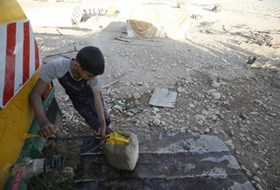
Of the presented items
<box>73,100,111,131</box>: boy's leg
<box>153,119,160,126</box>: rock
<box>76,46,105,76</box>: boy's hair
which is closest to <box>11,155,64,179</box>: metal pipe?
<box>76,46,105,76</box>: boy's hair

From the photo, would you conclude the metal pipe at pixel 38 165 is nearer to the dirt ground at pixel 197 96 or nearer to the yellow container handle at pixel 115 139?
the yellow container handle at pixel 115 139

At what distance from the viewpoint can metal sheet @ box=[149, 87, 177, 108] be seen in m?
3.88

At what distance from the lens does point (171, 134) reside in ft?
9.94

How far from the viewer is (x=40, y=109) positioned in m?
2.00

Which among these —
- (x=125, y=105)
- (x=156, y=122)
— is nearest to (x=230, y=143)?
(x=156, y=122)

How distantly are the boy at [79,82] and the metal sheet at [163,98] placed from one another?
4.61 ft

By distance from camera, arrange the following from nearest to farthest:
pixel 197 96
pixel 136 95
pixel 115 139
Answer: pixel 115 139 → pixel 136 95 → pixel 197 96

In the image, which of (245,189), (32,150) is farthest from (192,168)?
(32,150)

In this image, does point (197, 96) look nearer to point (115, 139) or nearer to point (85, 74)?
point (115, 139)

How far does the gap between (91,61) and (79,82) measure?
425 millimetres

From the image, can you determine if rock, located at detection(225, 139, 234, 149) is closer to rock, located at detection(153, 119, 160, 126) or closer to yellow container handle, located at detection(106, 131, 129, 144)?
rock, located at detection(153, 119, 160, 126)

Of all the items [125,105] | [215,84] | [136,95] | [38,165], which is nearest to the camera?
[38,165]

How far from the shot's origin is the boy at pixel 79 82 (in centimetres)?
196

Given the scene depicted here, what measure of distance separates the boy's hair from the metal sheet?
1968 mm
